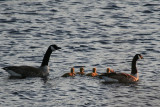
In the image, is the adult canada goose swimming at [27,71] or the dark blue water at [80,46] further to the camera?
the adult canada goose swimming at [27,71]

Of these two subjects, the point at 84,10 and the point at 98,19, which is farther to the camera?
the point at 84,10

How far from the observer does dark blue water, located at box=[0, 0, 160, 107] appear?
2270 centimetres

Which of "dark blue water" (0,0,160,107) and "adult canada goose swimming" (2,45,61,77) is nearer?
"dark blue water" (0,0,160,107)

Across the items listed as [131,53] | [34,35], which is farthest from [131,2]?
[131,53]

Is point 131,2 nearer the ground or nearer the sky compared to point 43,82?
nearer the sky

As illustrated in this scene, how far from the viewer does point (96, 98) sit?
22344mm

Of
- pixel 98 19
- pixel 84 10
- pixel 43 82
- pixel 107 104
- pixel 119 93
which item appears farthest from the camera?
pixel 84 10

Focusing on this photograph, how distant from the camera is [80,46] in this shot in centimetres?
3381

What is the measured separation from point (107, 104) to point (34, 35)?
647 inches

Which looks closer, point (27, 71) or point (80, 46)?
point (27, 71)

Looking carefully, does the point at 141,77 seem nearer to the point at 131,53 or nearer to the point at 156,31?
the point at 131,53

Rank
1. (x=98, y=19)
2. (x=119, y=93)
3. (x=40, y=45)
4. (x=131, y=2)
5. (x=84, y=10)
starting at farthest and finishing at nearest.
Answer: (x=131, y=2)
(x=84, y=10)
(x=98, y=19)
(x=40, y=45)
(x=119, y=93)

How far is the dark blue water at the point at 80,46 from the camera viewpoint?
74.5 feet

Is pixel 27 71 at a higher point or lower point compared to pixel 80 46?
lower
